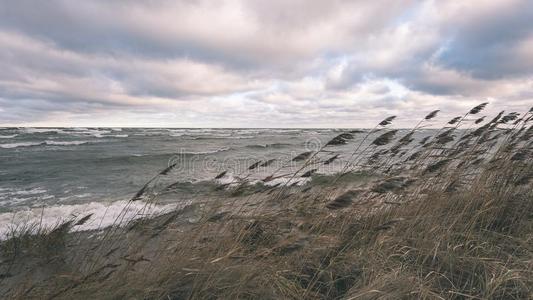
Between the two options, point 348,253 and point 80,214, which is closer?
point 348,253

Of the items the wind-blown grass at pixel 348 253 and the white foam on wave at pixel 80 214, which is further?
the white foam on wave at pixel 80 214

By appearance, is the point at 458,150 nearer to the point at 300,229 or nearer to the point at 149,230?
the point at 300,229

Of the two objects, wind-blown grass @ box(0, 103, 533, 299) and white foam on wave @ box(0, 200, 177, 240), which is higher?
wind-blown grass @ box(0, 103, 533, 299)

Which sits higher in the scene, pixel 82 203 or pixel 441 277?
pixel 441 277

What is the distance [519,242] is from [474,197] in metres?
0.74

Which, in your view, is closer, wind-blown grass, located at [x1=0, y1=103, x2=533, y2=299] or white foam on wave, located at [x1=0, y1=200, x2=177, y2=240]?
wind-blown grass, located at [x1=0, y1=103, x2=533, y2=299]

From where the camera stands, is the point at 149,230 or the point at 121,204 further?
the point at 121,204

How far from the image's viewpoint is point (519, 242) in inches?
122

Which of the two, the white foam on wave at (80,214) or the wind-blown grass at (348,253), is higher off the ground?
the wind-blown grass at (348,253)

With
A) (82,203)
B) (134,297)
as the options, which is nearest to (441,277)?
(134,297)

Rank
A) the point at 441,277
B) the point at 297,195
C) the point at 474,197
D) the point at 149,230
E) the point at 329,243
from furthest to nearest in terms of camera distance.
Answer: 1. the point at 297,195
2. the point at 474,197
3. the point at 149,230
4. the point at 329,243
5. the point at 441,277

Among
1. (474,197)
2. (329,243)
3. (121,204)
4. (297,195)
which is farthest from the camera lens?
(121,204)

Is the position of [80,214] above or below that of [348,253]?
below

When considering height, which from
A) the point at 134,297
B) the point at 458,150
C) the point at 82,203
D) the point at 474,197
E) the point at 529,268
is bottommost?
the point at 82,203
